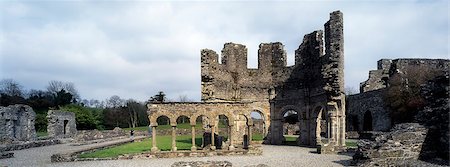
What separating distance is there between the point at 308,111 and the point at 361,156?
43.5 ft

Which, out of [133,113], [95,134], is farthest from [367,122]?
[133,113]

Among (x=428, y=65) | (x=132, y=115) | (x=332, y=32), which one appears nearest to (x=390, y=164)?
(x=332, y=32)

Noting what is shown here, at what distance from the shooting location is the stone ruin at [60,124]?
123ft

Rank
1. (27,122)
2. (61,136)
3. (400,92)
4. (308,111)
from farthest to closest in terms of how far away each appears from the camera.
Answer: (61,136)
(27,122)
(400,92)
(308,111)

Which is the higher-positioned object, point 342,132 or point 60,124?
point 342,132

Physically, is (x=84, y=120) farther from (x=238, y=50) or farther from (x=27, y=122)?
(x=238, y=50)

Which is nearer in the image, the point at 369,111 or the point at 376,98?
the point at 376,98

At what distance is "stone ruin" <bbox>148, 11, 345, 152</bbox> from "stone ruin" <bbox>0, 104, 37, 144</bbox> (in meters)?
16.7

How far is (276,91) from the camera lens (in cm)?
2916

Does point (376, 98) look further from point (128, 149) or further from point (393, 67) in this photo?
point (128, 149)

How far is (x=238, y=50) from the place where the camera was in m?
30.2

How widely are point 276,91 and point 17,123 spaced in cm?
2369

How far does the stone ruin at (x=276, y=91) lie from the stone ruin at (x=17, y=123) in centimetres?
1671

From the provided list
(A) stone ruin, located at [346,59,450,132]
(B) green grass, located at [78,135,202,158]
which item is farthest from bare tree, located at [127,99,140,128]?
(A) stone ruin, located at [346,59,450,132]
